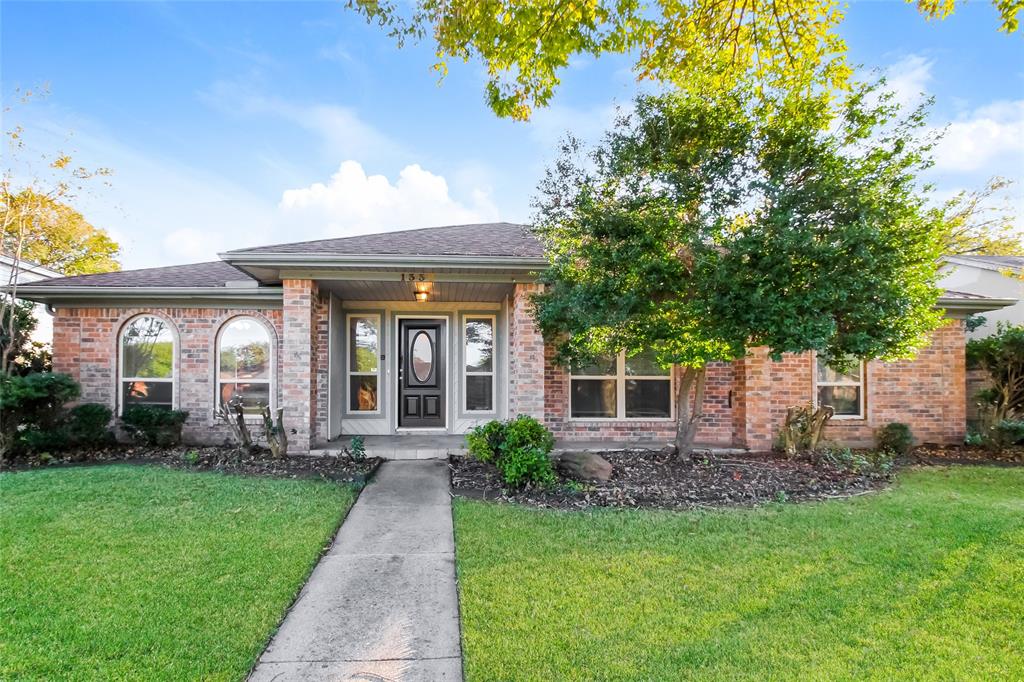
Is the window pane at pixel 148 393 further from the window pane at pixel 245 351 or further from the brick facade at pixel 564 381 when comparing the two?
the window pane at pixel 245 351

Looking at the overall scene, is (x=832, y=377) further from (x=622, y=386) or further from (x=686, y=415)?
(x=622, y=386)

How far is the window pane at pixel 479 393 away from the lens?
28.4ft

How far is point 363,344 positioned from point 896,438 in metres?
9.14

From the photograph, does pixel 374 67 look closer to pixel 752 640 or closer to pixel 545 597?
pixel 545 597

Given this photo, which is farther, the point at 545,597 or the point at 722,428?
the point at 722,428

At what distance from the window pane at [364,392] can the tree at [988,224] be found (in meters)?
22.8

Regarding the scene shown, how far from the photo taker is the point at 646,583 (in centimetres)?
316

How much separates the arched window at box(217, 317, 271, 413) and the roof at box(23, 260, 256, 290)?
31.7 inches

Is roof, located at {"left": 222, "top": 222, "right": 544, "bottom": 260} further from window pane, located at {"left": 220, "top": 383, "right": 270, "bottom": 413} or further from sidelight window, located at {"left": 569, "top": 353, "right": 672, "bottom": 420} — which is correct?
window pane, located at {"left": 220, "top": 383, "right": 270, "bottom": 413}

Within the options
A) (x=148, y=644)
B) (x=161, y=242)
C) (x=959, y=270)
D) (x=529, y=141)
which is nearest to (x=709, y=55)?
(x=529, y=141)

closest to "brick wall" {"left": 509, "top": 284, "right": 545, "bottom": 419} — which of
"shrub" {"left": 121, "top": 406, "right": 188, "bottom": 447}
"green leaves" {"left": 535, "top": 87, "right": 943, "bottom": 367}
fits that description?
"green leaves" {"left": 535, "top": 87, "right": 943, "bottom": 367}

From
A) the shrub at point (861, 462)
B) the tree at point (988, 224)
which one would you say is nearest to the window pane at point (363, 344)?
the shrub at point (861, 462)

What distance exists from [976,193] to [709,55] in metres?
22.0

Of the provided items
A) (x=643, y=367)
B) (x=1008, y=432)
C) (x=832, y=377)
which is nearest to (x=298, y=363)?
(x=643, y=367)
